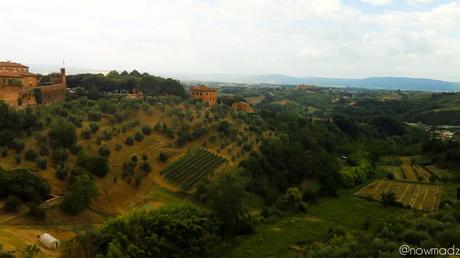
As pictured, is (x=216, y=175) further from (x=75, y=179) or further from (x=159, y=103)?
(x=159, y=103)

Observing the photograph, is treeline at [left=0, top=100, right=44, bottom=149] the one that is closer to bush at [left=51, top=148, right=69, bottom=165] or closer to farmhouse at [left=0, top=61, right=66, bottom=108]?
bush at [left=51, top=148, right=69, bottom=165]

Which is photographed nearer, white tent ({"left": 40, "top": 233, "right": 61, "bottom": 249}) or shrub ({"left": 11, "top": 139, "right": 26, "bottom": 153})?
white tent ({"left": 40, "top": 233, "right": 61, "bottom": 249})

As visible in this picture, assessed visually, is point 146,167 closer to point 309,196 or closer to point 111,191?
point 111,191

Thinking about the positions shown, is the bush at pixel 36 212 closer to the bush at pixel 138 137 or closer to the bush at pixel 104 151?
the bush at pixel 104 151

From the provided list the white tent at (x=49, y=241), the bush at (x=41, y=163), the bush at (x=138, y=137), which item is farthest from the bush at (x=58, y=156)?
the white tent at (x=49, y=241)

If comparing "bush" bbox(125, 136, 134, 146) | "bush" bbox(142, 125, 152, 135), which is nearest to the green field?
"bush" bbox(125, 136, 134, 146)

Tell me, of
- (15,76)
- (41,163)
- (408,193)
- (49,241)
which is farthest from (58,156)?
(408,193)
